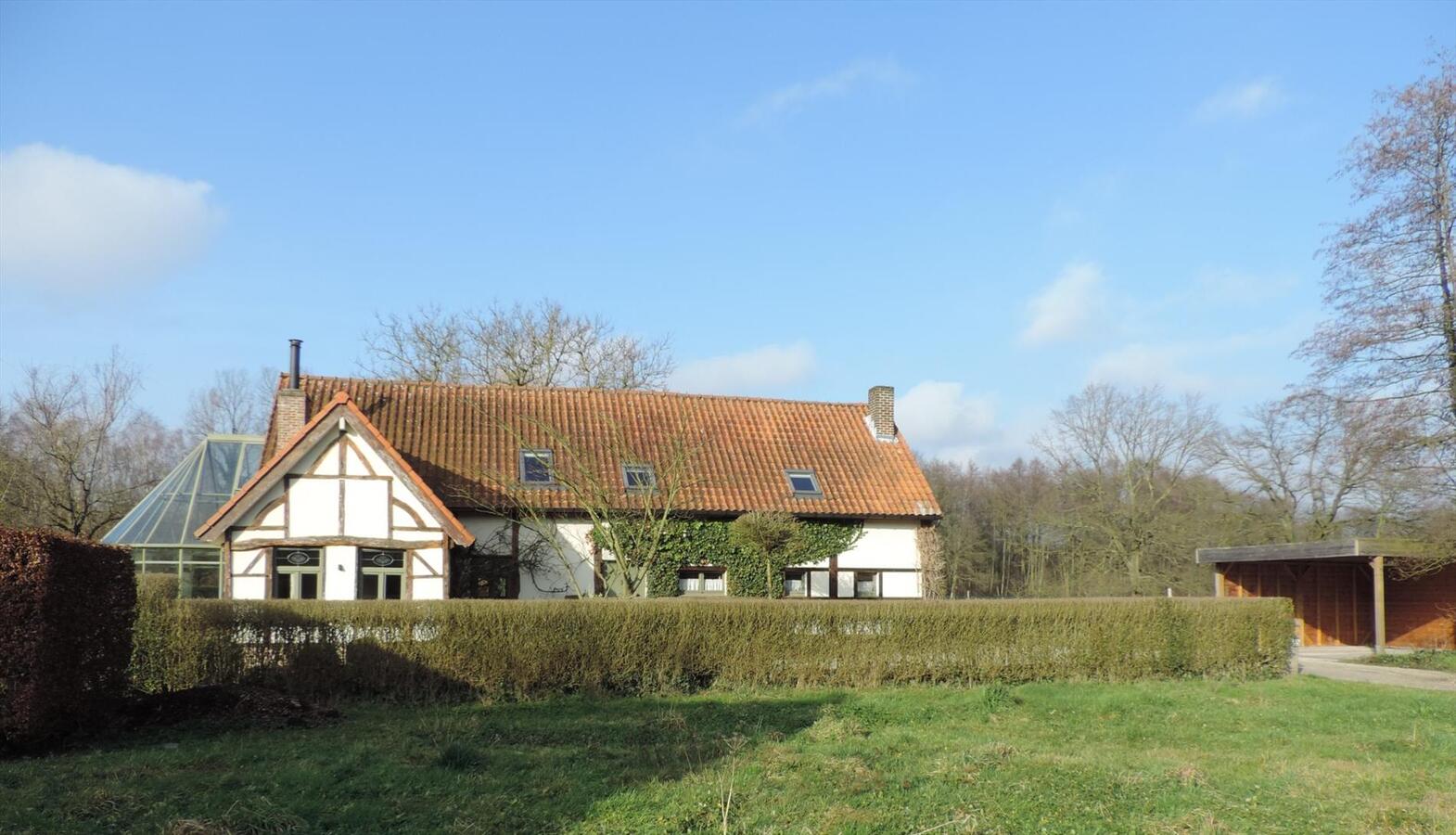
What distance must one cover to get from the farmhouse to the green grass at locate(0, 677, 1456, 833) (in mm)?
7673

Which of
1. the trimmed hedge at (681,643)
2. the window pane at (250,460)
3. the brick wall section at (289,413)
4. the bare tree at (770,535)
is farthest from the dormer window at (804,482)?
the window pane at (250,460)

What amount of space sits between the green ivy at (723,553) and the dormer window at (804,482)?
906 millimetres

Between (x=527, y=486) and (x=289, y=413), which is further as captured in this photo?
(x=527, y=486)

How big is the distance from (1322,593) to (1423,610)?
10.2ft

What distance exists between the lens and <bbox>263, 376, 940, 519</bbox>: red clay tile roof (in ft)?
77.7

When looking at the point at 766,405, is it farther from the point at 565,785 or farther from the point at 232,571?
the point at 565,785

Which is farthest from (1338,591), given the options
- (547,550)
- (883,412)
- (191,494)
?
(191,494)

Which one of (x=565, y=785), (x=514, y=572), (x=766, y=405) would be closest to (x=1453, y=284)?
(x=766, y=405)

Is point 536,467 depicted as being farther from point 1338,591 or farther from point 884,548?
point 1338,591

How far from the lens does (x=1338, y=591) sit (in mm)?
30484

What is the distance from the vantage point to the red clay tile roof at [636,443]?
2369cm

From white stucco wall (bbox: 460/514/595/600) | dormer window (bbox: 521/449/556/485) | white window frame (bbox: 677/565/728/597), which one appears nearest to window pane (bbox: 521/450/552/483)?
dormer window (bbox: 521/449/556/485)

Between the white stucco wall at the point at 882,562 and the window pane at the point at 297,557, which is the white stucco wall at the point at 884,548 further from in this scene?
the window pane at the point at 297,557

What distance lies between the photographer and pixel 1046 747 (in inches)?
439
